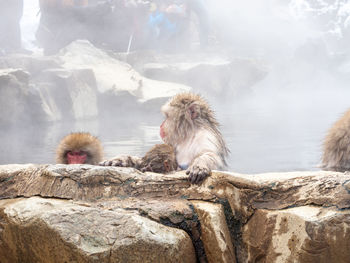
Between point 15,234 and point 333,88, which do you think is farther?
point 333,88

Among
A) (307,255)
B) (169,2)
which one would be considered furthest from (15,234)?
(169,2)

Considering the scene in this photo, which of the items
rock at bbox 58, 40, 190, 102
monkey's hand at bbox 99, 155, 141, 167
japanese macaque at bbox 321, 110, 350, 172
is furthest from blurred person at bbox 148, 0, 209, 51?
monkey's hand at bbox 99, 155, 141, 167

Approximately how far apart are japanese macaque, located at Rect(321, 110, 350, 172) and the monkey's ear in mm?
762

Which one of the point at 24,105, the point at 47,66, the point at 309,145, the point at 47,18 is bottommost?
the point at 309,145

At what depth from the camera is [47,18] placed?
45.6 feet

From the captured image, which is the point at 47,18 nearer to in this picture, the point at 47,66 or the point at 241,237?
the point at 47,66

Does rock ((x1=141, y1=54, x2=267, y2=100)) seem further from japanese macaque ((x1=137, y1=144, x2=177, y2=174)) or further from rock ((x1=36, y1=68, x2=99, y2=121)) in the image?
japanese macaque ((x1=137, y1=144, x2=177, y2=174))

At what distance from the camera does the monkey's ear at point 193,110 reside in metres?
2.65

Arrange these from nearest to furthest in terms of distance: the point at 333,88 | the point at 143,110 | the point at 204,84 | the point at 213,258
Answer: the point at 213,258
the point at 143,110
the point at 204,84
the point at 333,88

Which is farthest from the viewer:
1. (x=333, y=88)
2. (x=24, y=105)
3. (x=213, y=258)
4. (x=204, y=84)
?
(x=333, y=88)

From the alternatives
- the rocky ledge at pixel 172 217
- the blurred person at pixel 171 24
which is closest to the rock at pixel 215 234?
the rocky ledge at pixel 172 217

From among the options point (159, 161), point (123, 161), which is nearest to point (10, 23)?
point (123, 161)

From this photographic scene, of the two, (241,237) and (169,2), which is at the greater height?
(169,2)

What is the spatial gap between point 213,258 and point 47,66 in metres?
9.79
